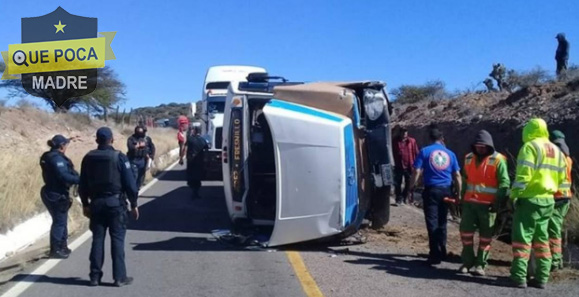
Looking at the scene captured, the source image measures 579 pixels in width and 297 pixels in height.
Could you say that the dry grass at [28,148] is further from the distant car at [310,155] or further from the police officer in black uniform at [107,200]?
the distant car at [310,155]

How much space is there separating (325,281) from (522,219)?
228 cm

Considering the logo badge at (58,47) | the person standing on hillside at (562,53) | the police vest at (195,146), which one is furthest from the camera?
the logo badge at (58,47)

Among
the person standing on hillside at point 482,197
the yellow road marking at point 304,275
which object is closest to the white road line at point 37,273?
the yellow road marking at point 304,275

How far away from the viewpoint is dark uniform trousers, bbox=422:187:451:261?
820 centimetres

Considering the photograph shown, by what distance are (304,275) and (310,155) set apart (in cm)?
165

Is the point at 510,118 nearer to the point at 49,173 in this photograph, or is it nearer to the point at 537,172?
the point at 537,172

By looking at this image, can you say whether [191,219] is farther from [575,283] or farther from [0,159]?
[575,283]

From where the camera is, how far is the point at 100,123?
4541cm

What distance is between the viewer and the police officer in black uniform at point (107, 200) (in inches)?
287

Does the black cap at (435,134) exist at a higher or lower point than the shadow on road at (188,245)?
higher

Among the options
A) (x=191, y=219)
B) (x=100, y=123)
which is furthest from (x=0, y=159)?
(x=100, y=123)

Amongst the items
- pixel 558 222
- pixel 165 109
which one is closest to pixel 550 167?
pixel 558 222

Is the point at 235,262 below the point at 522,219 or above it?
below

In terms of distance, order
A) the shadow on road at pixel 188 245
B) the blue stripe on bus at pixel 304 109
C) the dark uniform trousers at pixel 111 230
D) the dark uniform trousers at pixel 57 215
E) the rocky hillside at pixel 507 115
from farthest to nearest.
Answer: the rocky hillside at pixel 507 115 → the shadow on road at pixel 188 245 → the dark uniform trousers at pixel 57 215 → the blue stripe on bus at pixel 304 109 → the dark uniform trousers at pixel 111 230
